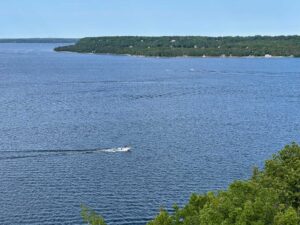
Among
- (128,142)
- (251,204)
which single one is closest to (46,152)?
(128,142)

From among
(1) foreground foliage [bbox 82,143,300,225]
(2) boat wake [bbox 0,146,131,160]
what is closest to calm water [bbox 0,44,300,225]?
(2) boat wake [bbox 0,146,131,160]

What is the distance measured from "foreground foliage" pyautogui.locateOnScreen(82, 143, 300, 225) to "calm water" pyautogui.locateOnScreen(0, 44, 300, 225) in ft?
59.8

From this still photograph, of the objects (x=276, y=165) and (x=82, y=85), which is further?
(x=82, y=85)

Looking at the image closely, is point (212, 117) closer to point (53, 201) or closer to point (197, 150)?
point (197, 150)

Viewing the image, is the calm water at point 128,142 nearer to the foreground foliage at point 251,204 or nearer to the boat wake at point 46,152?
the boat wake at point 46,152

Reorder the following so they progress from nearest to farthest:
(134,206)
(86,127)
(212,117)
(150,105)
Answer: (134,206), (86,127), (212,117), (150,105)

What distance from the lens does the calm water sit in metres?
53.6

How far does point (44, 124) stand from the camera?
87625 mm

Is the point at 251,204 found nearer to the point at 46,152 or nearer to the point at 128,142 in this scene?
the point at 46,152

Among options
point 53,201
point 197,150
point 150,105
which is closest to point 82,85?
point 150,105

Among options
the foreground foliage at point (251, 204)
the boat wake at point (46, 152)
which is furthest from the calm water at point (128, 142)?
the foreground foliage at point (251, 204)

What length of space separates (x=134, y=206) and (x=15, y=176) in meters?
16.7

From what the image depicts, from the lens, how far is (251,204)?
84.0 ft

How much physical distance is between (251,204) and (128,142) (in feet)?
168
